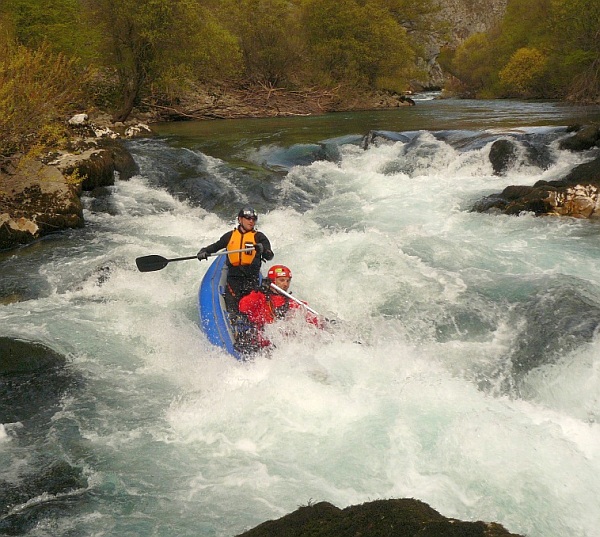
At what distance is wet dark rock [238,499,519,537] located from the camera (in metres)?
2.49

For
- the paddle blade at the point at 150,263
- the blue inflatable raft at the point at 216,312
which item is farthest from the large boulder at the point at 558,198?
the paddle blade at the point at 150,263

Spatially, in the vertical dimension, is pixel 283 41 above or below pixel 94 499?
above

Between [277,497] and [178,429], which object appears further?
[178,429]

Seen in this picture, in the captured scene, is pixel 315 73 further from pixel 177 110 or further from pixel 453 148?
pixel 453 148

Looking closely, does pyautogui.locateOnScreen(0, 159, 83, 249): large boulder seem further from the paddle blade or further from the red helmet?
the red helmet

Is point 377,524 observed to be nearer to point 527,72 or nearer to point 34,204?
point 34,204

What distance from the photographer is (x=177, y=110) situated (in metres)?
22.6

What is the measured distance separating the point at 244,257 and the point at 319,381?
6.31 feet

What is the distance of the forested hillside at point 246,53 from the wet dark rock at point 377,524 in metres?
7.11

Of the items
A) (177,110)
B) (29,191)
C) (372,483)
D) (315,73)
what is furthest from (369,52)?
(372,483)

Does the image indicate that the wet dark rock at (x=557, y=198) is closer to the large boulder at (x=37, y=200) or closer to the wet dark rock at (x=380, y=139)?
the wet dark rock at (x=380, y=139)

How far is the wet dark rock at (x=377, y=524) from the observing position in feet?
8.18

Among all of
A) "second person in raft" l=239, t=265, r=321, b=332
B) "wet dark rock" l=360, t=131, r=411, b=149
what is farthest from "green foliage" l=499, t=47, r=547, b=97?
"second person in raft" l=239, t=265, r=321, b=332

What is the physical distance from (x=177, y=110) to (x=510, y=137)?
13.6 m
